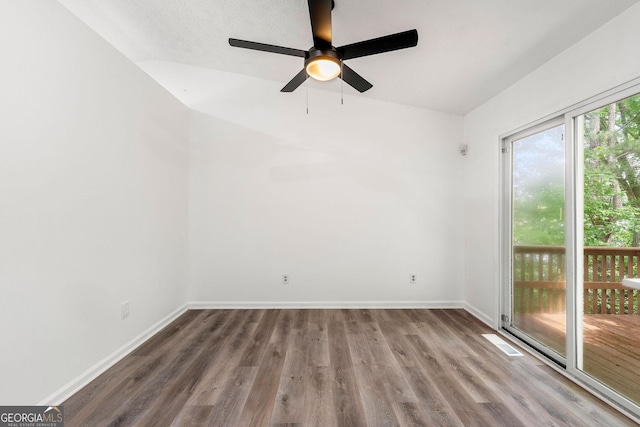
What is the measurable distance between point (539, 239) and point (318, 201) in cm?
230

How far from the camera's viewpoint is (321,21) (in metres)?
1.44

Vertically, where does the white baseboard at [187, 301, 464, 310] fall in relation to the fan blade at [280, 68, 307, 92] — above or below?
below

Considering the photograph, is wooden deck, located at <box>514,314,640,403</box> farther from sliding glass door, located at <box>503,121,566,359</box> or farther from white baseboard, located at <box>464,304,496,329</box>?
white baseboard, located at <box>464,304,496,329</box>

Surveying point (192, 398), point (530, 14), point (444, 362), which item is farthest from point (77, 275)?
point (530, 14)

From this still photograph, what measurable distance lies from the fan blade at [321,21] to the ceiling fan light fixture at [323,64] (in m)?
0.05

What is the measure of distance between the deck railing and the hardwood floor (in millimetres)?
537

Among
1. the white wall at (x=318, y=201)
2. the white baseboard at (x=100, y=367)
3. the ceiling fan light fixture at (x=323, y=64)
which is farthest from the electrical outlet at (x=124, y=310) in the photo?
the ceiling fan light fixture at (x=323, y=64)

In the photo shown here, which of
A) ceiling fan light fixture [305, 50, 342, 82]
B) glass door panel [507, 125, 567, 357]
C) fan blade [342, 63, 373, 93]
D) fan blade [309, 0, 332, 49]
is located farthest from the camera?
glass door panel [507, 125, 567, 357]

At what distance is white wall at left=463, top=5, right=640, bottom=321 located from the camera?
5.37 ft

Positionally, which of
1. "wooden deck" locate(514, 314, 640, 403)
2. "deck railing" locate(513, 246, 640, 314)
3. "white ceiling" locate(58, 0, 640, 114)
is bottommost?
"wooden deck" locate(514, 314, 640, 403)

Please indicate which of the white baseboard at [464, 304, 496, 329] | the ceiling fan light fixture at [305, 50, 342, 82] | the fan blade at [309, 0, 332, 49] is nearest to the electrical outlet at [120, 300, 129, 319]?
the ceiling fan light fixture at [305, 50, 342, 82]

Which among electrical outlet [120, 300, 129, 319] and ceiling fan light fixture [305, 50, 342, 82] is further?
electrical outlet [120, 300, 129, 319]

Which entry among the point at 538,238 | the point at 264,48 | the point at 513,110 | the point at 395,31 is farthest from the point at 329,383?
the point at 513,110

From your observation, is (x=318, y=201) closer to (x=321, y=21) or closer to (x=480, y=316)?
(x=321, y=21)
